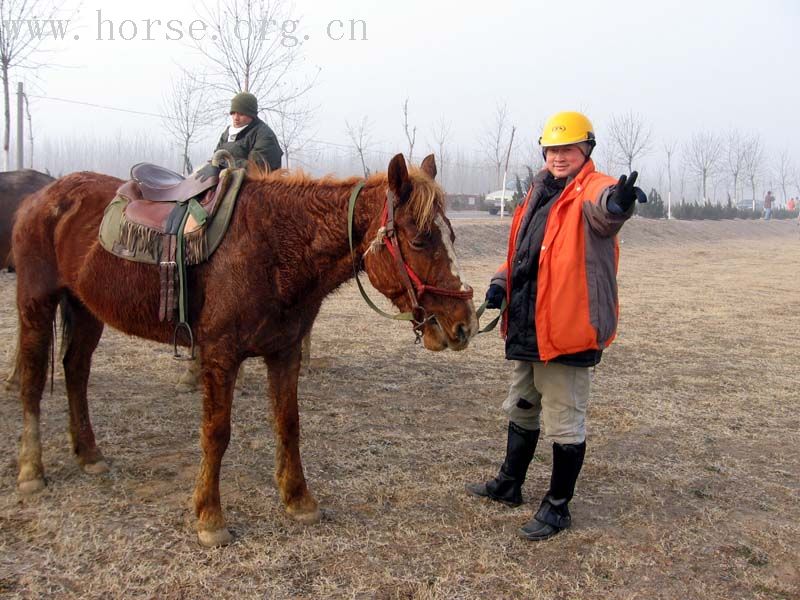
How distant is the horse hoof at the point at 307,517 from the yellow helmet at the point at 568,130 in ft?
7.48

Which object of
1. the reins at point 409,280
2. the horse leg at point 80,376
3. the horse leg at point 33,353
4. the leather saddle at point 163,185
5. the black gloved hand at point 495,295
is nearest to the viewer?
the reins at point 409,280

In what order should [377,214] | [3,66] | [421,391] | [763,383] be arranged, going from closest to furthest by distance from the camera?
[377,214], [421,391], [763,383], [3,66]

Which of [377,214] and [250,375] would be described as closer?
[377,214]

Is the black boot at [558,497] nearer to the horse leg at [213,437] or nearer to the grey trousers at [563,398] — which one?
Answer: the grey trousers at [563,398]

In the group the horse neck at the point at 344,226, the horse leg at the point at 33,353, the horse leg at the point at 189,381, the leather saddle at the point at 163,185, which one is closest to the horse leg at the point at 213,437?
the horse neck at the point at 344,226

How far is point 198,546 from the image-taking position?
306 centimetres

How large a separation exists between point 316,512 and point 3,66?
1435 centimetres

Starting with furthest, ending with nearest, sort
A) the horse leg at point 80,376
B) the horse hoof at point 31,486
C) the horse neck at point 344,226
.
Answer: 1. the horse leg at point 80,376
2. the horse hoof at point 31,486
3. the horse neck at point 344,226

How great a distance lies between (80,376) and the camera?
4.07 meters

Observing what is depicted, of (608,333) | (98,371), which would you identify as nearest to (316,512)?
(608,333)

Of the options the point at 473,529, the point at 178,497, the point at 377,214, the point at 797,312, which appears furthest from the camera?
the point at 797,312

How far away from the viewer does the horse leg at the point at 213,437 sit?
10.1 feet

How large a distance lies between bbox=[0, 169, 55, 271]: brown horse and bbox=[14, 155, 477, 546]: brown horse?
2198 millimetres

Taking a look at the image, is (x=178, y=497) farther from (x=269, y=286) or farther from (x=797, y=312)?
(x=797, y=312)
